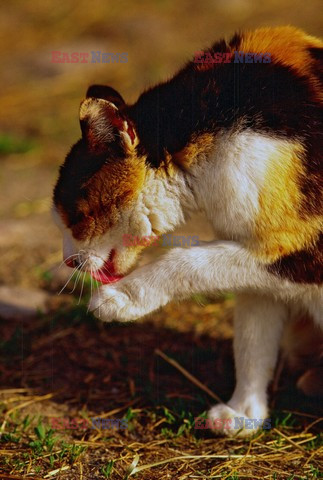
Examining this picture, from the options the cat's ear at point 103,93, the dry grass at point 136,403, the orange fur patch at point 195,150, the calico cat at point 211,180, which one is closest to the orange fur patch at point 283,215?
the calico cat at point 211,180

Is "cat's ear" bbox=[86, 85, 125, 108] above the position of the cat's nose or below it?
above

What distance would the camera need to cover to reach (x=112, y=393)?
2.87 metres

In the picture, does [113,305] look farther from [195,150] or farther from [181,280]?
[195,150]

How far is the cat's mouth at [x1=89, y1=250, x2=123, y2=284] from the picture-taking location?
2488 mm

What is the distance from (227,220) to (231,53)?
0.62 m

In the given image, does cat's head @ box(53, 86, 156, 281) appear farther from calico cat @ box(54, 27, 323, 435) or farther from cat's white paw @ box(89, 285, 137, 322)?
cat's white paw @ box(89, 285, 137, 322)

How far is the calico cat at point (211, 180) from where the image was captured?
219 cm

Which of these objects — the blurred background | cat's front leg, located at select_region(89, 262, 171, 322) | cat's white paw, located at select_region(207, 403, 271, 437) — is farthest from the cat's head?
the blurred background

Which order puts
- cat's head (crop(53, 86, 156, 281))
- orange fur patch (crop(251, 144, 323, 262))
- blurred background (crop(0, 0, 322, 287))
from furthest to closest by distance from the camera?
blurred background (crop(0, 0, 322, 287))
cat's head (crop(53, 86, 156, 281))
orange fur patch (crop(251, 144, 323, 262))

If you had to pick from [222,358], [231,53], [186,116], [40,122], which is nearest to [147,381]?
[222,358]

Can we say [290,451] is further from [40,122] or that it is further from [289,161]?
[40,122]

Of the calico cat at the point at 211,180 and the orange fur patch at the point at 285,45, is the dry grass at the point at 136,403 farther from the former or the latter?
the orange fur patch at the point at 285,45

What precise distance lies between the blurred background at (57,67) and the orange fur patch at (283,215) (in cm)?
184

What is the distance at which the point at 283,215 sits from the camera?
218 cm
